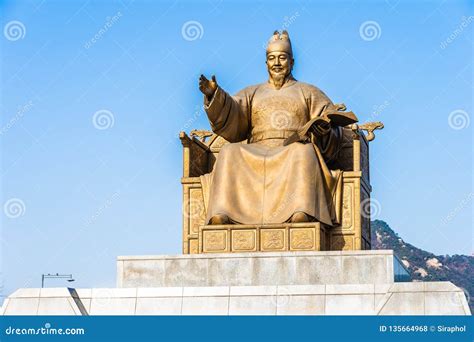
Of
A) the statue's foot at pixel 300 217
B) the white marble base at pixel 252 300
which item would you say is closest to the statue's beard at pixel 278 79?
the statue's foot at pixel 300 217

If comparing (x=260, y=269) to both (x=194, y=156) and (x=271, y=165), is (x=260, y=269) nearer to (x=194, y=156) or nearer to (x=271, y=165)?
(x=271, y=165)

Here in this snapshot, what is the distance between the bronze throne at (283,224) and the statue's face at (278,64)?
1087 mm

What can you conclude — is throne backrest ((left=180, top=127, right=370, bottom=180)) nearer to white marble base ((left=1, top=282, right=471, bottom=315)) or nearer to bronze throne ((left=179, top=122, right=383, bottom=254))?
bronze throne ((left=179, top=122, right=383, bottom=254))

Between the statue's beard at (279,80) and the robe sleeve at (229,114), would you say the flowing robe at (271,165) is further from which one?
the statue's beard at (279,80)

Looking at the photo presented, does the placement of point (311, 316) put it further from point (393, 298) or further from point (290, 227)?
point (290, 227)

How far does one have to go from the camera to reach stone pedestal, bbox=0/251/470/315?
10.8 metres

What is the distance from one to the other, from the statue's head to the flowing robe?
0.26 metres

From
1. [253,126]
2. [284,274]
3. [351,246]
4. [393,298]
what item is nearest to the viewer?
[393,298]

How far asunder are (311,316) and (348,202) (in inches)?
117

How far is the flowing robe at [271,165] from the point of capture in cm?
1275

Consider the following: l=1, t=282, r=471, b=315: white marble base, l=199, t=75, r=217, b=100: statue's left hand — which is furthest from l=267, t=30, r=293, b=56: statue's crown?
l=1, t=282, r=471, b=315: white marble base

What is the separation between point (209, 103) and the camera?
13383 mm
